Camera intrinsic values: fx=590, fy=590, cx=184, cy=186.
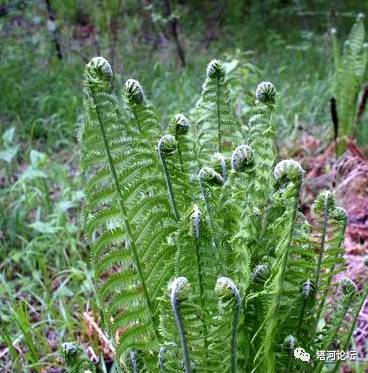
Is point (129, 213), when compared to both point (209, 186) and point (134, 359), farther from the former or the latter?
point (134, 359)

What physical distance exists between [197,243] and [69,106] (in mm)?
3129

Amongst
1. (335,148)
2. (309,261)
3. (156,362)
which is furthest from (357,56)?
(156,362)

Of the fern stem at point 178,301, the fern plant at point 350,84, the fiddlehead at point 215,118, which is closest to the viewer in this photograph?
the fern stem at point 178,301

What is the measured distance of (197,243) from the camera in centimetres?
111

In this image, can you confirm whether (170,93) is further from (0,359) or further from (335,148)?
(0,359)

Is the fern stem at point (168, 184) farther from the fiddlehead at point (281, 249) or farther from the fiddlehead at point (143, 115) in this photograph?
the fiddlehead at point (281, 249)

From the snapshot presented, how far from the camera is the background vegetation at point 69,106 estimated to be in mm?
2123

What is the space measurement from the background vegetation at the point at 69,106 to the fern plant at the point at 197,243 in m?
0.35

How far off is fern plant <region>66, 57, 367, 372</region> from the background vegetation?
347mm

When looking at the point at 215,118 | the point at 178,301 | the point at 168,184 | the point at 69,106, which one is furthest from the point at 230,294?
the point at 69,106

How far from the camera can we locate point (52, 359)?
193cm

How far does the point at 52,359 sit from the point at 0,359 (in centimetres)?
19

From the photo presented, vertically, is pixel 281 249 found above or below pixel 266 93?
below

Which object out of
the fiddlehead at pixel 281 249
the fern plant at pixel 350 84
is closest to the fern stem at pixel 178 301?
the fiddlehead at pixel 281 249
